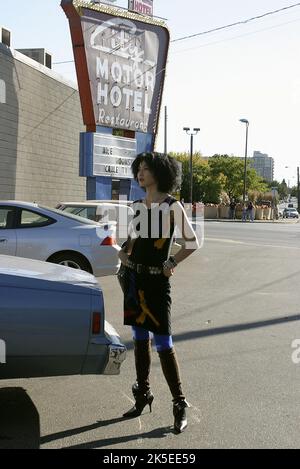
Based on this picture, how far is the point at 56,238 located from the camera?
27.7ft

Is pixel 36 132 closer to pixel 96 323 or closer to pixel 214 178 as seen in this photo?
pixel 96 323

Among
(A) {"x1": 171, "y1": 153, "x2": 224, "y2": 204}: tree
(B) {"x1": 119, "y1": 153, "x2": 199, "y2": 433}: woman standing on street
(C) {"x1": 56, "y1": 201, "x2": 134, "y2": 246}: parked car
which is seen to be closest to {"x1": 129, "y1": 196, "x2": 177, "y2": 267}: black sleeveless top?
(B) {"x1": 119, "y1": 153, "x2": 199, "y2": 433}: woman standing on street

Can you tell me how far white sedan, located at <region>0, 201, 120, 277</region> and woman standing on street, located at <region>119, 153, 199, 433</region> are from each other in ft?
14.5

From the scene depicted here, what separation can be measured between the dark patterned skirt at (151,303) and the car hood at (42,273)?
0.29 m

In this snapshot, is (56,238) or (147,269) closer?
(147,269)

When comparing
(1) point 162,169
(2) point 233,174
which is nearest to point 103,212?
(1) point 162,169

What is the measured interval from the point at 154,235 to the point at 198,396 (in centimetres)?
145

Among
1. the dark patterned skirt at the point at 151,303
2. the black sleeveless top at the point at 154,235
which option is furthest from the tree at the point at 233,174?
the dark patterned skirt at the point at 151,303

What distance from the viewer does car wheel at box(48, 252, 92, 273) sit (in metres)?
8.47

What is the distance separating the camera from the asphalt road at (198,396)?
3729 millimetres

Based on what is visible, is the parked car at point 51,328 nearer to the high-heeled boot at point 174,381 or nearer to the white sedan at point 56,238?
the high-heeled boot at point 174,381

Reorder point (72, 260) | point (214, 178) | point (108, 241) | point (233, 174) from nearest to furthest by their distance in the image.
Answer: point (72, 260), point (108, 241), point (214, 178), point (233, 174)

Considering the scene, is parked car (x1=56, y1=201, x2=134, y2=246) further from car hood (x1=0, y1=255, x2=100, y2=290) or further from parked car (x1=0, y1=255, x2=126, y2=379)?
parked car (x1=0, y1=255, x2=126, y2=379)
